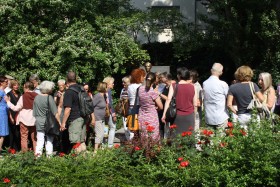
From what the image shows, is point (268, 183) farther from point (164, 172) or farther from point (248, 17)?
point (248, 17)

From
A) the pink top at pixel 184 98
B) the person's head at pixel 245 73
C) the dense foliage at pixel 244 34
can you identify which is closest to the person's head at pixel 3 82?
the pink top at pixel 184 98

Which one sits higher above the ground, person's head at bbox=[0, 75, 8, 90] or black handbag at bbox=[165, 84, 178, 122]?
person's head at bbox=[0, 75, 8, 90]

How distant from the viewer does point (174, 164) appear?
6555mm

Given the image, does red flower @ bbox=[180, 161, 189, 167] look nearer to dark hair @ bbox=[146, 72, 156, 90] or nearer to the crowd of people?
the crowd of people

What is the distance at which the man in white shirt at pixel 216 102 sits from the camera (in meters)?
8.73

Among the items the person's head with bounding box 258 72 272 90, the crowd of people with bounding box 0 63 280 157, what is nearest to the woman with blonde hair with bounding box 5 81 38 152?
the crowd of people with bounding box 0 63 280 157

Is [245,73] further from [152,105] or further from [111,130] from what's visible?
[111,130]

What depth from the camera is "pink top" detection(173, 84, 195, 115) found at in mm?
8945

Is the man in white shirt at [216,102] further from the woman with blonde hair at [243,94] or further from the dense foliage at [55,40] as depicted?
the dense foliage at [55,40]

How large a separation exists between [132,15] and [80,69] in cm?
460

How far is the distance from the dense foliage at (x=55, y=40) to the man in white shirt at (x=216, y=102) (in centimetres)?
777

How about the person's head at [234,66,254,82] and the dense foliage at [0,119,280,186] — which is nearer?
the dense foliage at [0,119,280,186]

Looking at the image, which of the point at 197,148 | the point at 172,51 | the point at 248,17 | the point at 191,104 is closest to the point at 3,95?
the point at 191,104

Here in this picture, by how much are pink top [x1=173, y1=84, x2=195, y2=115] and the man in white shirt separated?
289mm
